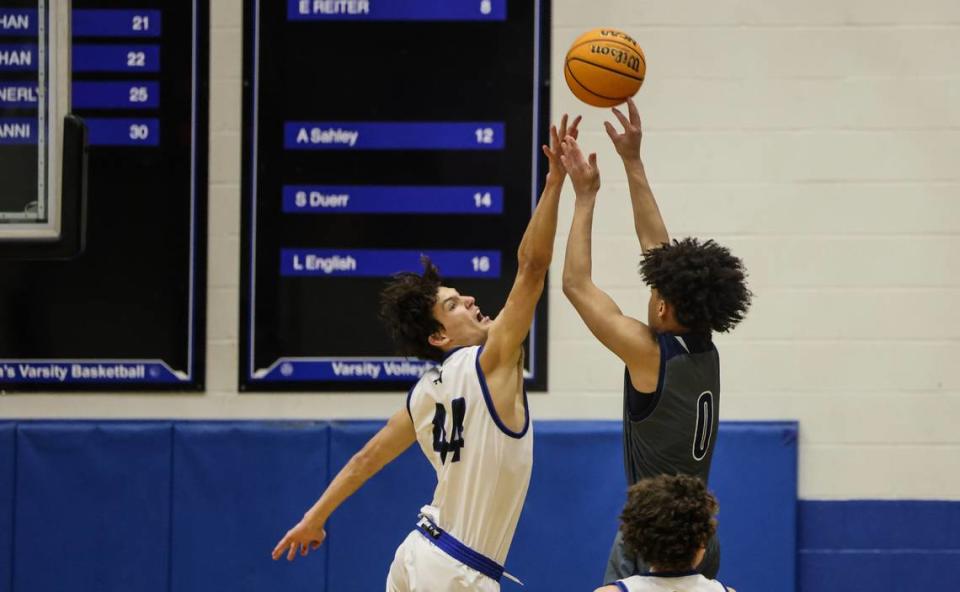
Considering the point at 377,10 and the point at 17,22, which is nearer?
the point at 17,22

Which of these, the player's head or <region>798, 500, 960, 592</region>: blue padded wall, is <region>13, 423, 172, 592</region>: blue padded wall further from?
<region>798, 500, 960, 592</region>: blue padded wall

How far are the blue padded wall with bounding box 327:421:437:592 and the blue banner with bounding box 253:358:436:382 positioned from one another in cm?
26

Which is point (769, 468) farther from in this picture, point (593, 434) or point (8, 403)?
point (8, 403)

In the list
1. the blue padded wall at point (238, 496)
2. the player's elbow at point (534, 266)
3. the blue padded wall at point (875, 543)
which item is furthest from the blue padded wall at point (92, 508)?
the blue padded wall at point (875, 543)

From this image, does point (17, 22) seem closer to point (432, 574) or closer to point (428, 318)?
point (428, 318)

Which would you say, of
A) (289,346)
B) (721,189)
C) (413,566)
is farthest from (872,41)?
(413,566)

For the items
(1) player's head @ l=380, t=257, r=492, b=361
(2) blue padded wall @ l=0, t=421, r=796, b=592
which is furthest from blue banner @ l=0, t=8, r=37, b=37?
(1) player's head @ l=380, t=257, r=492, b=361

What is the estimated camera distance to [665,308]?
407 cm

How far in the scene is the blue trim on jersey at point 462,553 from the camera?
13.7 ft

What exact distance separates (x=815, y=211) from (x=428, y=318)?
9.34 ft

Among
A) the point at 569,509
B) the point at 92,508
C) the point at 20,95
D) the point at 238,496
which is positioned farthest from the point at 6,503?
the point at 569,509

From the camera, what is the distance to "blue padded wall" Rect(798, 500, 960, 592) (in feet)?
20.9

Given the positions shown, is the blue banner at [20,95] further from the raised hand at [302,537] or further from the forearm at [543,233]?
the forearm at [543,233]

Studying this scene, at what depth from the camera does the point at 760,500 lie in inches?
247
